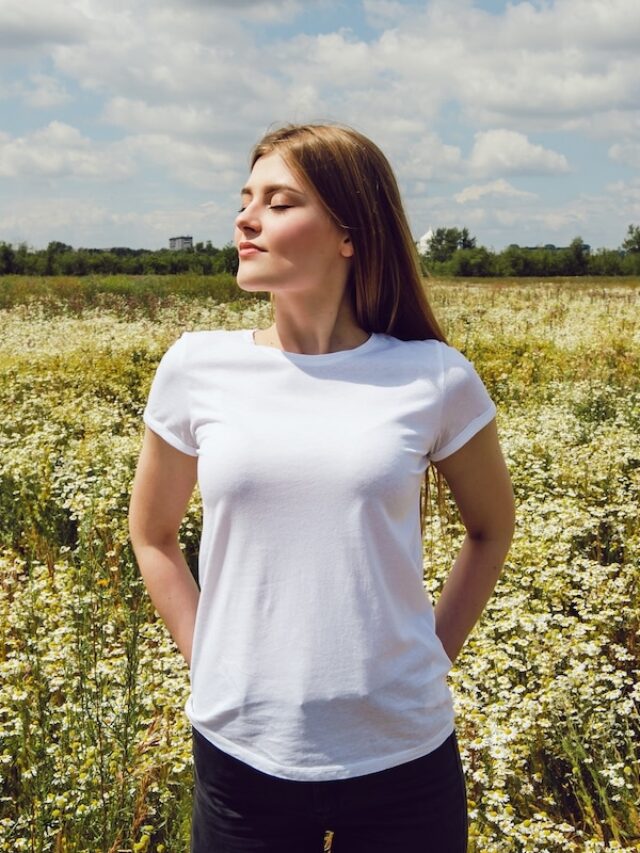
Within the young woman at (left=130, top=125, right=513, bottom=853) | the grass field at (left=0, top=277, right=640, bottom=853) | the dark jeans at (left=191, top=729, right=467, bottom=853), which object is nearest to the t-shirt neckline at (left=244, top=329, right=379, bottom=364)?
the young woman at (left=130, top=125, right=513, bottom=853)

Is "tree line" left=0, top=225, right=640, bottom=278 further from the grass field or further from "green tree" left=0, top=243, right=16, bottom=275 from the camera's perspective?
the grass field

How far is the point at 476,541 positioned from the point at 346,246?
0.66 metres

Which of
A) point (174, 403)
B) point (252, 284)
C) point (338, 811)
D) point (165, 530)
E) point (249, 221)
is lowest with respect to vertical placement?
point (338, 811)

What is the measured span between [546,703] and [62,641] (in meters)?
1.84

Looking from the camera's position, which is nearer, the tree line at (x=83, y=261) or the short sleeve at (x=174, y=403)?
the short sleeve at (x=174, y=403)

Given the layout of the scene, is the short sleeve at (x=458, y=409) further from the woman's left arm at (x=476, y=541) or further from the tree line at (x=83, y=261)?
the tree line at (x=83, y=261)

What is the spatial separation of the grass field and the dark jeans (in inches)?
43.5

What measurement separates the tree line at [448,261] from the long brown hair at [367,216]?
146 feet

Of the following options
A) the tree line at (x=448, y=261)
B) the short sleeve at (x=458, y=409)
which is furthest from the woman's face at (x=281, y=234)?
the tree line at (x=448, y=261)

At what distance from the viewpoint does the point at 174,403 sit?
1655 mm

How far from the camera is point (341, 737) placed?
1431 millimetres

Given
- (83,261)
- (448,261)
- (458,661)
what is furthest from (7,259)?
(458,661)

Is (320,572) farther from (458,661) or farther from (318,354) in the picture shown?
(458,661)

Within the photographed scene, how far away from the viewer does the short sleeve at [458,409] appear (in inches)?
62.2
